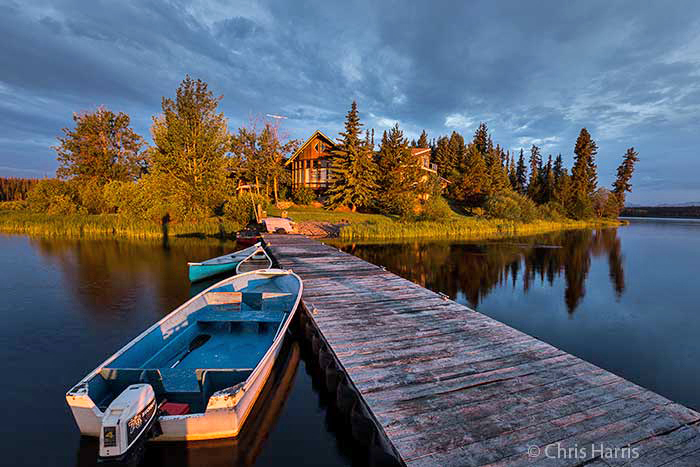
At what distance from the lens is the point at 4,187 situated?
82.2 m

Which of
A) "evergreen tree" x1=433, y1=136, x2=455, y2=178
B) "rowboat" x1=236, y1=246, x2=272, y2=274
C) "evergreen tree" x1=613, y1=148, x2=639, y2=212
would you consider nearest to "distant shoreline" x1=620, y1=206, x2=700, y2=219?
"evergreen tree" x1=613, y1=148, x2=639, y2=212

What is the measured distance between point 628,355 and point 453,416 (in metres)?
7.97

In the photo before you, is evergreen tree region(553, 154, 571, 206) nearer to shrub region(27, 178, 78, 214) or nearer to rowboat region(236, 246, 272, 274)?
rowboat region(236, 246, 272, 274)

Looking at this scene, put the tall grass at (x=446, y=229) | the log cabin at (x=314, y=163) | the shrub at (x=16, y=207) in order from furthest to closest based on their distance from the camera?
1. the shrub at (x=16, y=207)
2. the log cabin at (x=314, y=163)
3. the tall grass at (x=446, y=229)

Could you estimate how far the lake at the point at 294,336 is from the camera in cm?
499

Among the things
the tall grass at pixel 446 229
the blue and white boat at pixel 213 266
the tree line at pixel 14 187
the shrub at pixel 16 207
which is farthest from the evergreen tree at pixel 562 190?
the tree line at pixel 14 187

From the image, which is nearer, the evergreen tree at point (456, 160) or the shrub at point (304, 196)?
the shrub at point (304, 196)

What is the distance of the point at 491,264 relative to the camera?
20.5 m

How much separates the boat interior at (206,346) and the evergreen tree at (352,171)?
28.7m

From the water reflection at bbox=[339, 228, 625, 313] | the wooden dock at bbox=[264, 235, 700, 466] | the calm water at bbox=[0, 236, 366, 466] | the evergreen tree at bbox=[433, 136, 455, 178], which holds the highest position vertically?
the evergreen tree at bbox=[433, 136, 455, 178]

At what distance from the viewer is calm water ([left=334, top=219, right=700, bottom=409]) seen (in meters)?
8.44

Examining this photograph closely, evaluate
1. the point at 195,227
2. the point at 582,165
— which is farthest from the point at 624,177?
the point at 195,227

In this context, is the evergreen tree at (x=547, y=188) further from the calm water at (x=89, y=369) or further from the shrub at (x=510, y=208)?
the calm water at (x=89, y=369)

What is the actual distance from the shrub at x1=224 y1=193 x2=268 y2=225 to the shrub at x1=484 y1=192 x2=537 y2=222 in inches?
1198
